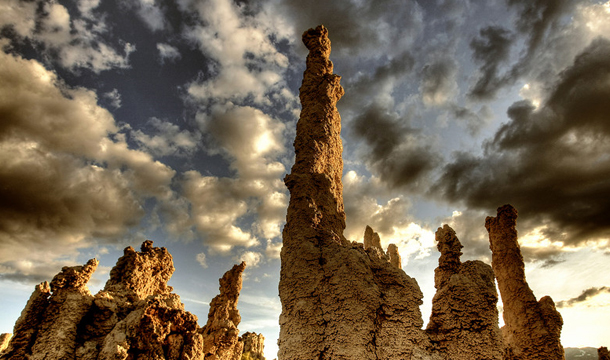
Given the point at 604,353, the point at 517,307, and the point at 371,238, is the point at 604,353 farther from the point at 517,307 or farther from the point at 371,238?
the point at 371,238

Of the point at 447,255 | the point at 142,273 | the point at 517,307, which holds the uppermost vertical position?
the point at 447,255

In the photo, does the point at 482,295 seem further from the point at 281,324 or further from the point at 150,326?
the point at 150,326

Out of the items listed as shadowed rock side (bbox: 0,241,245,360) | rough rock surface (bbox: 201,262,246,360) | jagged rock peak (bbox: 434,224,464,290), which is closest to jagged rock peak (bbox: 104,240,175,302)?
shadowed rock side (bbox: 0,241,245,360)

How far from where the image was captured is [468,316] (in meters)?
5.85

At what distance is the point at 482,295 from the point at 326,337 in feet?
11.2

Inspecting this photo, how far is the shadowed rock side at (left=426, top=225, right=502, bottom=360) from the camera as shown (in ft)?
18.2

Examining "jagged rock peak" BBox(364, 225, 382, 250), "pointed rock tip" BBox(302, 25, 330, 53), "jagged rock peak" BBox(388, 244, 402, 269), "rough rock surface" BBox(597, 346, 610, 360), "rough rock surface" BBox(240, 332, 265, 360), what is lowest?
"rough rock surface" BBox(240, 332, 265, 360)

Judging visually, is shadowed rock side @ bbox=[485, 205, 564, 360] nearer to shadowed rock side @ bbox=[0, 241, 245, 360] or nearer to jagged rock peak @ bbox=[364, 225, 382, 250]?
jagged rock peak @ bbox=[364, 225, 382, 250]

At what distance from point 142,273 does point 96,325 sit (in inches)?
98.8

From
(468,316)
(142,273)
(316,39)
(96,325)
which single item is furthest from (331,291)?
(316,39)

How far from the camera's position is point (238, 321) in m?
18.4

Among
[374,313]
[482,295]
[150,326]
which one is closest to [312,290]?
[374,313]

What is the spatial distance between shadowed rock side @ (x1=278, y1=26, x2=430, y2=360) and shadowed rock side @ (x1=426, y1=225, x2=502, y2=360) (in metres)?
0.46

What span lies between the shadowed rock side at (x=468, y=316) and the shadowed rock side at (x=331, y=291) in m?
0.46
